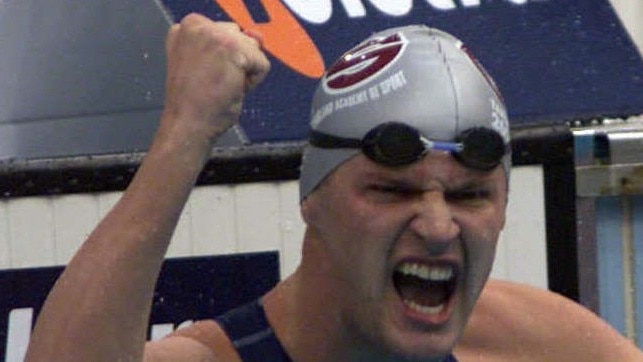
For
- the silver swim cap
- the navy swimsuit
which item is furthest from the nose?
the navy swimsuit

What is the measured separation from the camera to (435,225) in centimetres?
215

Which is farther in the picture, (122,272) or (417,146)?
(417,146)

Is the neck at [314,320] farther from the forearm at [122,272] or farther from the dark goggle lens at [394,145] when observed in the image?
the forearm at [122,272]

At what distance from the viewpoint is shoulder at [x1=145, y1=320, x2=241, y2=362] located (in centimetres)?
234

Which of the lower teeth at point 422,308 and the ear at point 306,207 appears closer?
the lower teeth at point 422,308

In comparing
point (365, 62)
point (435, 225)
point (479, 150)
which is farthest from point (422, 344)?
point (365, 62)

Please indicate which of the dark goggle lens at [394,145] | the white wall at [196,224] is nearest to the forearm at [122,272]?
the dark goggle lens at [394,145]

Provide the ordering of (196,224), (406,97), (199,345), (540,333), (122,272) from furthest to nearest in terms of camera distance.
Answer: (196,224) < (540,333) < (199,345) < (406,97) < (122,272)

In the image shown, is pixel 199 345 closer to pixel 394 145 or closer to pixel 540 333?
pixel 394 145

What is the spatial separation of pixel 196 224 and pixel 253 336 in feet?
6.19

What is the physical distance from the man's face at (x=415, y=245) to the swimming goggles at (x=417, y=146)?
1cm

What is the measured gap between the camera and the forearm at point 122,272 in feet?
6.41

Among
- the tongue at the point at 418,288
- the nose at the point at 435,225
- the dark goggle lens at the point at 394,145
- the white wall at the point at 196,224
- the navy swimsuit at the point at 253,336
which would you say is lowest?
the white wall at the point at 196,224

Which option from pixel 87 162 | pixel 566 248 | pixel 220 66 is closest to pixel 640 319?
pixel 566 248
